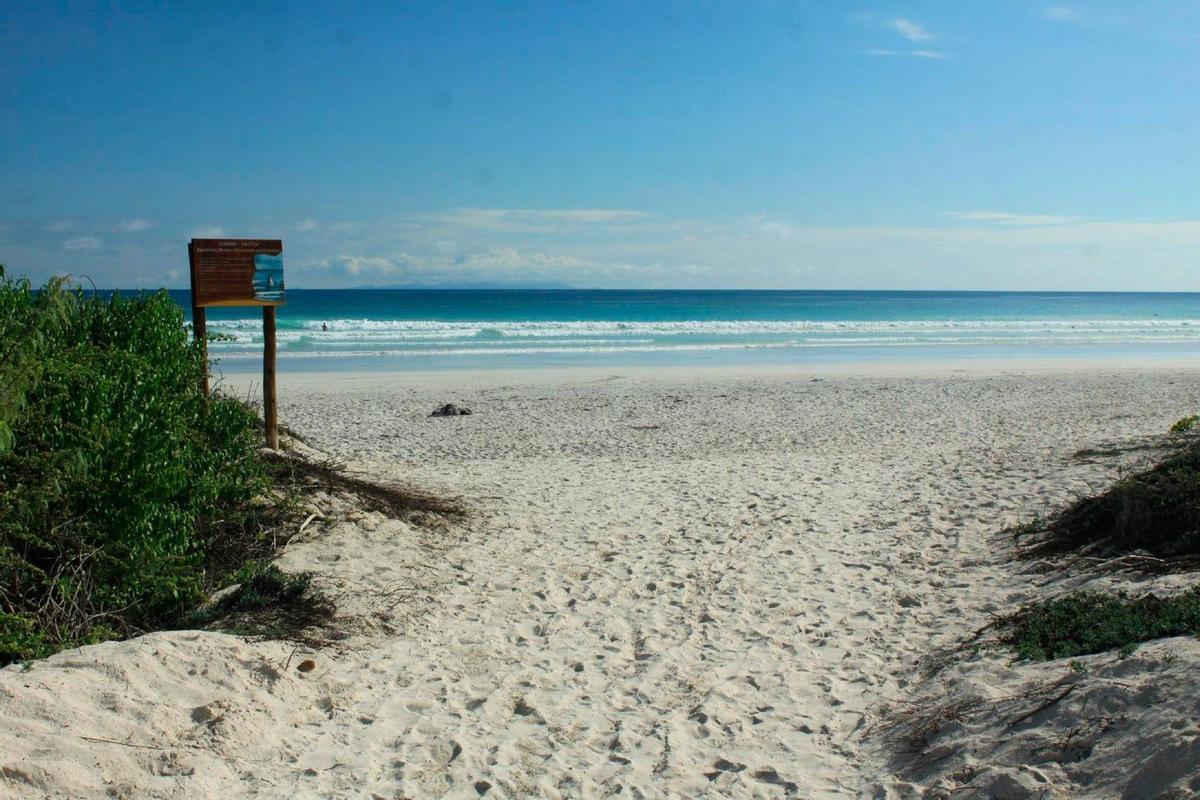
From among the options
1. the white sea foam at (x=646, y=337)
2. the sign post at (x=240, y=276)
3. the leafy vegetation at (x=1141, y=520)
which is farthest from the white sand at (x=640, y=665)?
the white sea foam at (x=646, y=337)

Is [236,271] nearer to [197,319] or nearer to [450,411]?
[197,319]

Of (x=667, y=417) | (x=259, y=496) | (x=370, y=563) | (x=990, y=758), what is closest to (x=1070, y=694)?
(x=990, y=758)

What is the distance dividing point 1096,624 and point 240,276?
6933 mm

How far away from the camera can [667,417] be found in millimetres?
15289

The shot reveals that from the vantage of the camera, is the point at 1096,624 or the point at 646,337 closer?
the point at 1096,624

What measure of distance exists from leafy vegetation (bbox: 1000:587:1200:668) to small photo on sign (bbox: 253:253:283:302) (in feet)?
20.8

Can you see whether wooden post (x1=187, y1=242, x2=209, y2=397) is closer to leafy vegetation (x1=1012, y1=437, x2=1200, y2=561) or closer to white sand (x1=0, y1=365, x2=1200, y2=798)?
white sand (x1=0, y1=365, x2=1200, y2=798)

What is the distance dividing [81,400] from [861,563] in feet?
17.2

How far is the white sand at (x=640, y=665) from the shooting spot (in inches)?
143

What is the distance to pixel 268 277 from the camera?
813 cm

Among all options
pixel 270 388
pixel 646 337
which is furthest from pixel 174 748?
pixel 646 337

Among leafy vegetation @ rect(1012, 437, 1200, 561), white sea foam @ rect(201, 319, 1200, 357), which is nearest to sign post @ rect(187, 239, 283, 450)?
leafy vegetation @ rect(1012, 437, 1200, 561)

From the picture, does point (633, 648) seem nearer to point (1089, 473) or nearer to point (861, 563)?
point (861, 563)

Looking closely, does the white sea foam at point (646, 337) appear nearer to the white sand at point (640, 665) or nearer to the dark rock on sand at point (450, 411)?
the dark rock on sand at point (450, 411)
